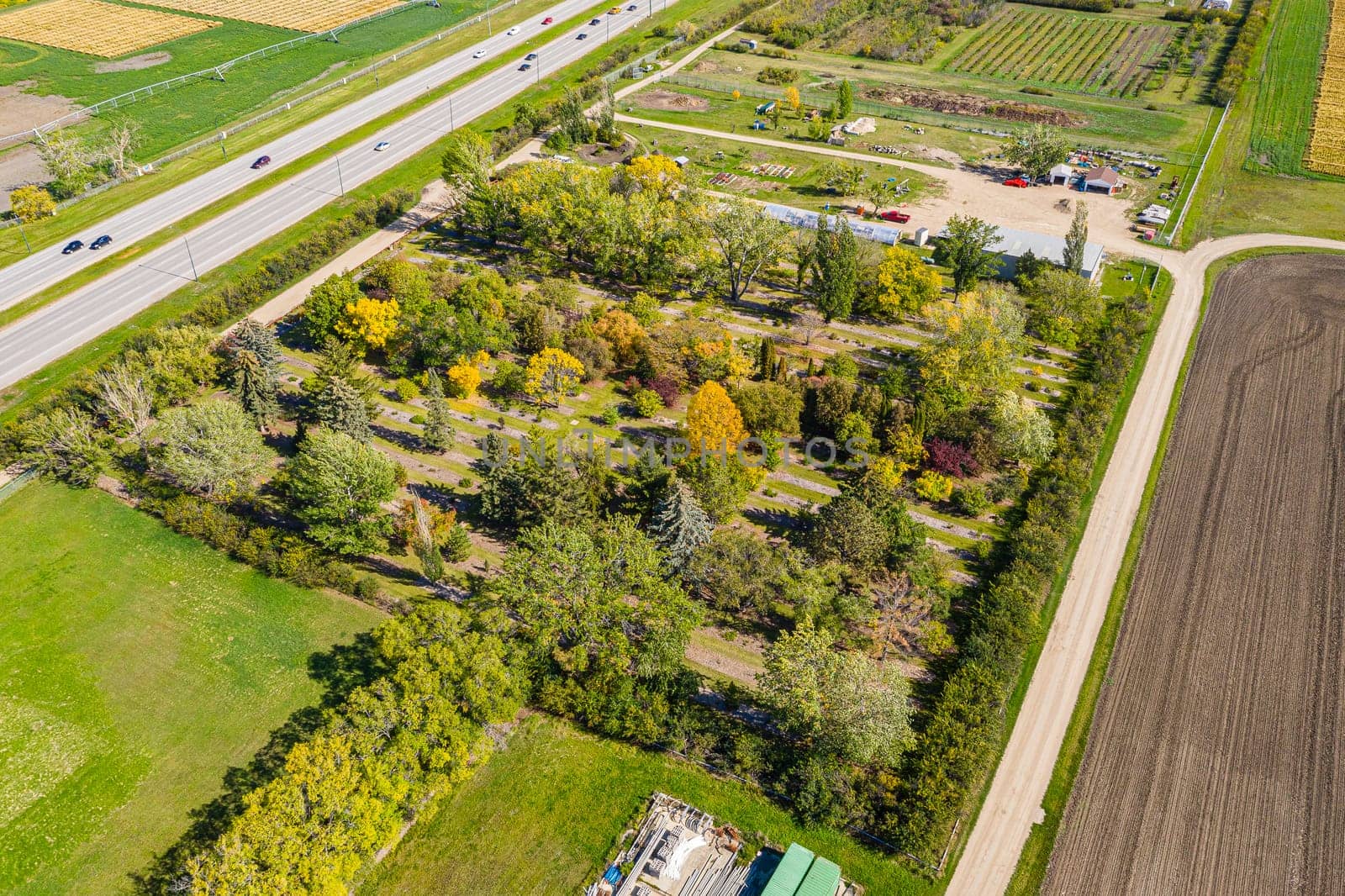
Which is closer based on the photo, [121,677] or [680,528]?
[121,677]

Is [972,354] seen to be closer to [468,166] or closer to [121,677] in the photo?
[468,166]

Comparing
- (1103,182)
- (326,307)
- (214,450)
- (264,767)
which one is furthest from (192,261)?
(1103,182)

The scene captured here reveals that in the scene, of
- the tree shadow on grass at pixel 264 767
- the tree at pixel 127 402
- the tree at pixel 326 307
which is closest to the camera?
the tree shadow on grass at pixel 264 767

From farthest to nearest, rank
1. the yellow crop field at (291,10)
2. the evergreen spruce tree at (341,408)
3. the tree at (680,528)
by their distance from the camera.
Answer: the yellow crop field at (291,10), the evergreen spruce tree at (341,408), the tree at (680,528)

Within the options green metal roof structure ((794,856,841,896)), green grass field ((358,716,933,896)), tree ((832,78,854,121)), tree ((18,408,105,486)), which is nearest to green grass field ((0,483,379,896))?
tree ((18,408,105,486))

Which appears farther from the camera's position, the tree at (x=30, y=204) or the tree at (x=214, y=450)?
the tree at (x=30, y=204)

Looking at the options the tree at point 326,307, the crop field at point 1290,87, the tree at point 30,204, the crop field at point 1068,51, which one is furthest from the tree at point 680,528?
the crop field at point 1068,51

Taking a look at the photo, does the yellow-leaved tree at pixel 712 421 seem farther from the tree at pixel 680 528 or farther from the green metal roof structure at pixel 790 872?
the green metal roof structure at pixel 790 872

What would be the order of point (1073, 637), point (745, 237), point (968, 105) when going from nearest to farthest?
point (1073, 637) < point (745, 237) < point (968, 105)
